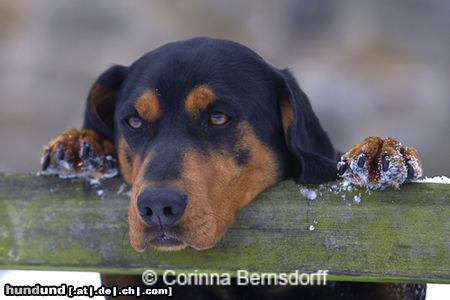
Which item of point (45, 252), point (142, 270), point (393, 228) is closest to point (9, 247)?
point (45, 252)

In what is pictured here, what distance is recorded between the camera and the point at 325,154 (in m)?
2.99

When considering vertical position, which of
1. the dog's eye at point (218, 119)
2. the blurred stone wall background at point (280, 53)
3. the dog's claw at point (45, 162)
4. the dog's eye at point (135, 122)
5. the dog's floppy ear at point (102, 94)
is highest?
the blurred stone wall background at point (280, 53)

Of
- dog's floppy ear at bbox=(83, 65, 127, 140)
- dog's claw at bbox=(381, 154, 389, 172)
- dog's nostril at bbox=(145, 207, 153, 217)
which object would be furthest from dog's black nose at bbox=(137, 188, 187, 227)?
dog's floppy ear at bbox=(83, 65, 127, 140)

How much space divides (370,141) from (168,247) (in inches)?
41.0

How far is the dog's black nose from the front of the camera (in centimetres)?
216

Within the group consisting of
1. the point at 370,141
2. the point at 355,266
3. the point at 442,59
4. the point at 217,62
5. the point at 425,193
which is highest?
the point at 442,59

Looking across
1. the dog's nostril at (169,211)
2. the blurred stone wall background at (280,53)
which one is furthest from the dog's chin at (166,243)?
the blurred stone wall background at (280,53)

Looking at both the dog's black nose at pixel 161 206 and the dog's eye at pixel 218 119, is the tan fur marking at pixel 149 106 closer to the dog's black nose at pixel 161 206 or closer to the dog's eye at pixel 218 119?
the dog's eye at pixel 218 119

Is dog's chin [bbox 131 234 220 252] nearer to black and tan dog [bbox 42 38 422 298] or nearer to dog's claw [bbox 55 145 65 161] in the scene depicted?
black and tan dog [bbox 42 38 422 298]

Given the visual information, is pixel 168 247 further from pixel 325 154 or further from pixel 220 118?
pixel 325 154

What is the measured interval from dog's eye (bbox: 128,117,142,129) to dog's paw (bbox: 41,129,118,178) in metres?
0.22

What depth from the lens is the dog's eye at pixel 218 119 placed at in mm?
2650

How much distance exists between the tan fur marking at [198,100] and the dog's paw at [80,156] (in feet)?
1.72

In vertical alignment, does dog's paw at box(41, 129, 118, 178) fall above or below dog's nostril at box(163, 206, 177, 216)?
above
